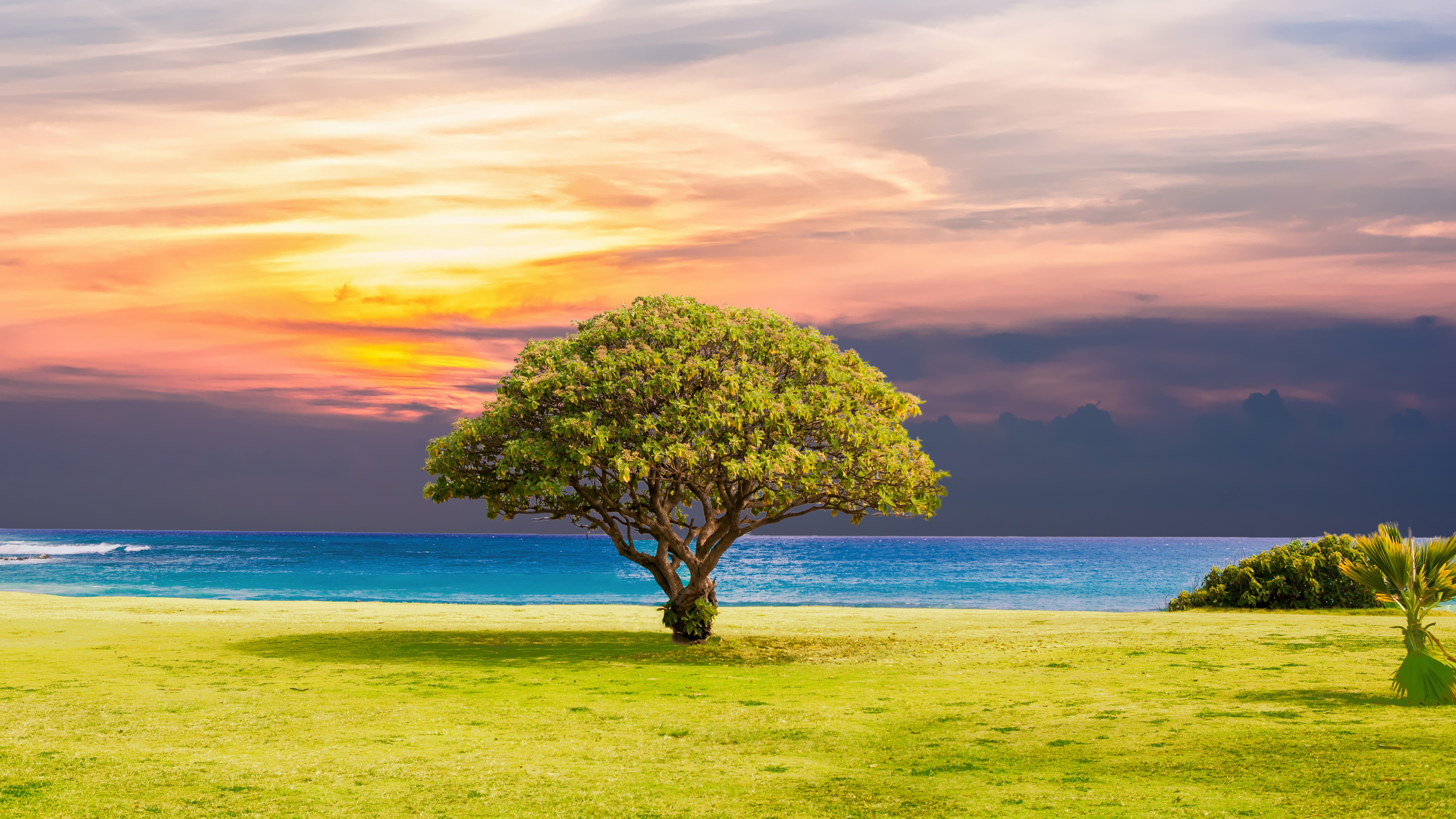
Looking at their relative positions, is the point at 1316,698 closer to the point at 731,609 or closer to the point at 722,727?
the point at 722,727

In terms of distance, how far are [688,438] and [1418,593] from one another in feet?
55.8

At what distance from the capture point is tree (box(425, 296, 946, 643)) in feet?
94.1

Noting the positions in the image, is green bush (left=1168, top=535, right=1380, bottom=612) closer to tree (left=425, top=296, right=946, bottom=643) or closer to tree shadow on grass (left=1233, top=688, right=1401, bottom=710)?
tree (left=425, top=296, right=946, bottom=643)

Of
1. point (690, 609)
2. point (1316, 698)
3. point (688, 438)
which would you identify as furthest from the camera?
point (690, 609)

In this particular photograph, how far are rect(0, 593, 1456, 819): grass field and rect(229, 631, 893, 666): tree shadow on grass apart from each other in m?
0.22

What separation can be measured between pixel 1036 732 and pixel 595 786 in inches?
316

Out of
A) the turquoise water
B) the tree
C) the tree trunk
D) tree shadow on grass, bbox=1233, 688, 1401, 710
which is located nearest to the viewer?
tree shadow on grass, bbox=1233, 688, 1401, 710

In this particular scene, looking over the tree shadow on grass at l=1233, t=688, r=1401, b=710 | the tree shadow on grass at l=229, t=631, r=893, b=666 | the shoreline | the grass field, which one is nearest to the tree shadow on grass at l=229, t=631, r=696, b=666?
the tree shadow on grass at l=229, t=631, r=893, b=666

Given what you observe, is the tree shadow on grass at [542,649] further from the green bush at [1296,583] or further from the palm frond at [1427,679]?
the green bush at [1296,583]

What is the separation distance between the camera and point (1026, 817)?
1255cm

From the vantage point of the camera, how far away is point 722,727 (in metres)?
18.7

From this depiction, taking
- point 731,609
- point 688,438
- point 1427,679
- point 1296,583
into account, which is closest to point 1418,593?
point 1427,679

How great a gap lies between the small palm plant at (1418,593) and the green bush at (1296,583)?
31.8 meters

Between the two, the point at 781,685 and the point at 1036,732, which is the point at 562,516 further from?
the point at 1036,732
